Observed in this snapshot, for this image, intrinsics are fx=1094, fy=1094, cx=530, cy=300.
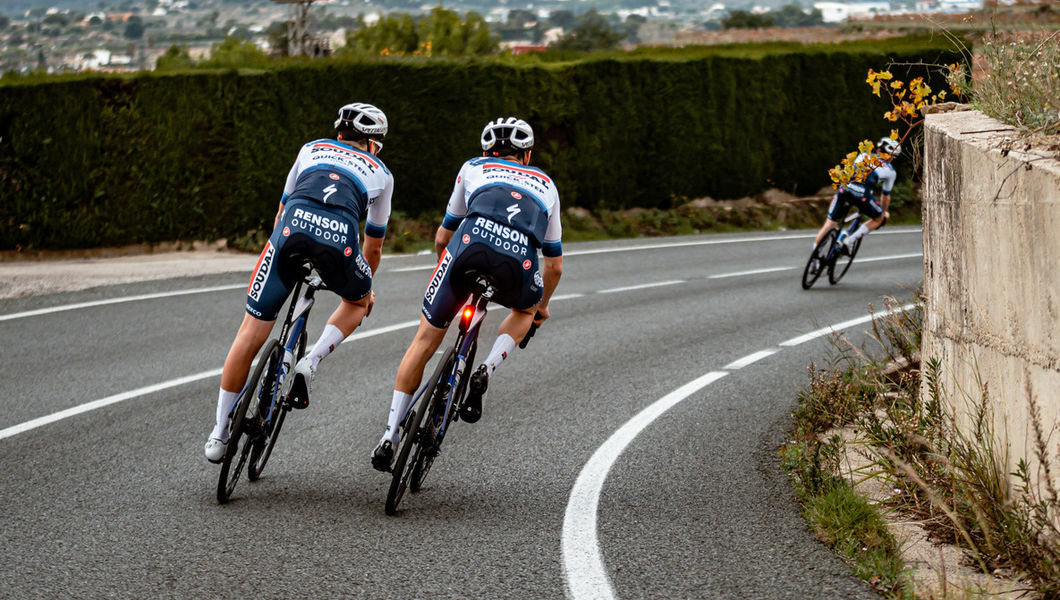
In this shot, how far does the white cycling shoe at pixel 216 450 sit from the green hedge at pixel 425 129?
12632 mm

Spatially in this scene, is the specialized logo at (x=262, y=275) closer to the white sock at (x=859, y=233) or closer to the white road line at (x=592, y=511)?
the white road line at (x=592, y=511)

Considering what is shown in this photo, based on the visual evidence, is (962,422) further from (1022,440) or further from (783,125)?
(783,125)

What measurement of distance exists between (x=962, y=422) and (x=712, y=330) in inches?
234

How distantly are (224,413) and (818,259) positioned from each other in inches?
416

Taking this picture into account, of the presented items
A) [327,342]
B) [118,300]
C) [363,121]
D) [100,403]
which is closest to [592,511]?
[327,342]

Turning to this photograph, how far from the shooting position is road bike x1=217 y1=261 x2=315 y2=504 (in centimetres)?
578

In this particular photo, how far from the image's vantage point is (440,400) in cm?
588

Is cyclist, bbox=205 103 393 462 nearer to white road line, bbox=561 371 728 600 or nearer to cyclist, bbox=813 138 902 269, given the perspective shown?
white road line, bbox=561 371 728 600

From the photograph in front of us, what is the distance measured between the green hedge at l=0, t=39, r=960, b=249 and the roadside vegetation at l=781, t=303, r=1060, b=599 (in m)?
12.9

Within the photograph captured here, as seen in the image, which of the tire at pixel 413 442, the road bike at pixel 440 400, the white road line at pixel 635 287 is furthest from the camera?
the white road line at pixel 635 287

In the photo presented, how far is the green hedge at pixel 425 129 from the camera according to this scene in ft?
55.9

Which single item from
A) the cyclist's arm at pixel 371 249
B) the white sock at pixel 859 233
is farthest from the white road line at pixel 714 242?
the cyclist's arm at pixel 371 249

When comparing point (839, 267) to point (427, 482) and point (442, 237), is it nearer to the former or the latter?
point (442, 237)

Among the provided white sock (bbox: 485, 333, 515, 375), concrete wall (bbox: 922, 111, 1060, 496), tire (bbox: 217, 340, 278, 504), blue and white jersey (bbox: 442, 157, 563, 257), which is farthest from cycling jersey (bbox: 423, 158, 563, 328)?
concrete wall (bbox: 922, 111, 1060, 496)
